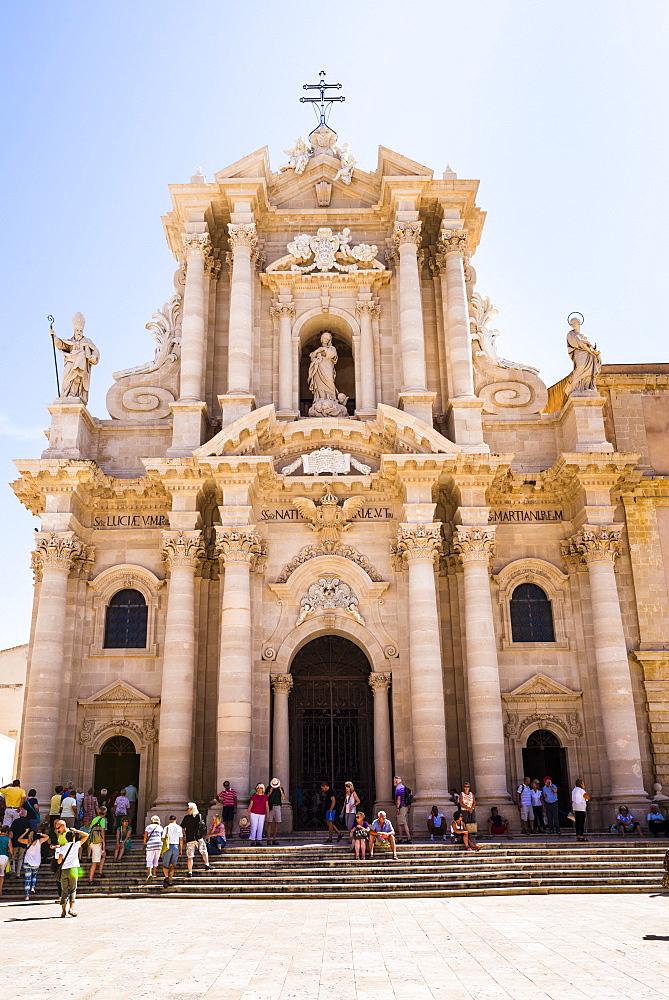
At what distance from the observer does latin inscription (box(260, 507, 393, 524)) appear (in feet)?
85.8

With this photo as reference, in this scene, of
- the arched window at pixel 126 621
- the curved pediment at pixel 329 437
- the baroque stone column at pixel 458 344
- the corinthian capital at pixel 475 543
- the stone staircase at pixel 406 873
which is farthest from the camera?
the baroque stone column at pixel 458 344

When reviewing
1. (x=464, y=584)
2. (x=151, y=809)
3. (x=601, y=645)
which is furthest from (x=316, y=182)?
(x=151, y=809)

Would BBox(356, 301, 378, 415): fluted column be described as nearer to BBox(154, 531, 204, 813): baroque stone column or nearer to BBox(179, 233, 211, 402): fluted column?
BBox(179, 233, 211, 402): fluted column

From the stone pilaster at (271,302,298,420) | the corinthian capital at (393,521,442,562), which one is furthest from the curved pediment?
the corinthian capital at (393,521,442,562)

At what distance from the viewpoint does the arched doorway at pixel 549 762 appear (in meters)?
24.7

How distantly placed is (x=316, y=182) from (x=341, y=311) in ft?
15.9

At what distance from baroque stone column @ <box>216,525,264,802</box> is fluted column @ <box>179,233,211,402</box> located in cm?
469

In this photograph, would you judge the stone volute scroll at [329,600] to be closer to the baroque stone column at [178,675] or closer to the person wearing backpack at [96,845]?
the baroque stone column at [178,675]

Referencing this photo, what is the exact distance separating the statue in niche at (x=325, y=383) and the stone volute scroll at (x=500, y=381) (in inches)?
167

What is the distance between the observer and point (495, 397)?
1102 inches

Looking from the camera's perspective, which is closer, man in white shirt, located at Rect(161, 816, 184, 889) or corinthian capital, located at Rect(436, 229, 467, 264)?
man in white shirt, located at Rect(161, 816, 184, 889)

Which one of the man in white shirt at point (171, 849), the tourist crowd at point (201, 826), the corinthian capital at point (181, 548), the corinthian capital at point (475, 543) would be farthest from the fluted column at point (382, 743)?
the man in white shirt at point (171, 849)

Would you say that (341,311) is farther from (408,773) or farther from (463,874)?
(463,874)

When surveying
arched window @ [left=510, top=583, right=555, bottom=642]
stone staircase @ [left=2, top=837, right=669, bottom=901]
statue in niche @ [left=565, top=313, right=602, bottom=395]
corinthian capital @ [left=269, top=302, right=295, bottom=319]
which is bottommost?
stone staircase @ [left=2, top=837, right=669, bottom=901]
